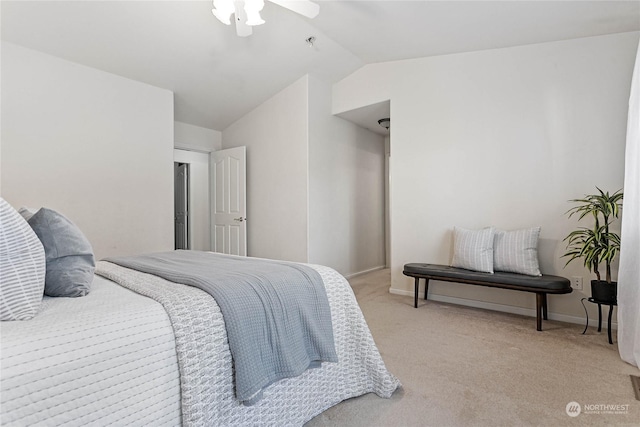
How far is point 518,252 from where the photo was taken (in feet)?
9.94

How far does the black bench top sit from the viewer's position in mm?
2689

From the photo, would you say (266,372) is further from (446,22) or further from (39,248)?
(446,22)

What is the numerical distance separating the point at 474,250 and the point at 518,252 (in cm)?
36

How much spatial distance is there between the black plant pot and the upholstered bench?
19cm

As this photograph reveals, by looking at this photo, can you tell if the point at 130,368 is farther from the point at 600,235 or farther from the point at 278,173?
the point at 278,173

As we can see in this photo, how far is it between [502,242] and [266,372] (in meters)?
2.72

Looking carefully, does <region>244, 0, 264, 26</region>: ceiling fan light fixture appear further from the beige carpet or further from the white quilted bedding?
the beige carpet

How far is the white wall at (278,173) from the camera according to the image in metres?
4.27

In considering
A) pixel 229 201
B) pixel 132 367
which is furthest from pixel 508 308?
pixel 229 201

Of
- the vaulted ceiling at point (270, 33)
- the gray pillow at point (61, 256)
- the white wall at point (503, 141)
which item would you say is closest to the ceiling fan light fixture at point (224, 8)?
the vaulted ceiling at point (270, 33)

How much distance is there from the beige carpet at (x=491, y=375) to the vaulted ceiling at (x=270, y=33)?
258 cm

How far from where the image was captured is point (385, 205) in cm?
596

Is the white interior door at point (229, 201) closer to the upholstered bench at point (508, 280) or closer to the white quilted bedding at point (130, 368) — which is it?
the upholstered bench at point (508, 280)

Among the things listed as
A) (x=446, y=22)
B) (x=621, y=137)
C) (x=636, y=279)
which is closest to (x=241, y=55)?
(x=446, y=22)
